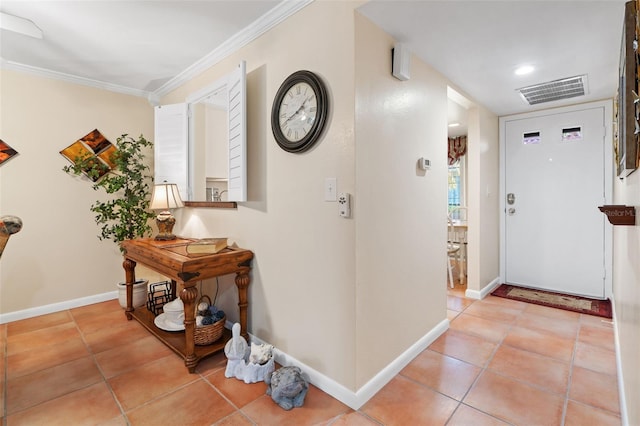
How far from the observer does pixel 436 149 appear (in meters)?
2.43

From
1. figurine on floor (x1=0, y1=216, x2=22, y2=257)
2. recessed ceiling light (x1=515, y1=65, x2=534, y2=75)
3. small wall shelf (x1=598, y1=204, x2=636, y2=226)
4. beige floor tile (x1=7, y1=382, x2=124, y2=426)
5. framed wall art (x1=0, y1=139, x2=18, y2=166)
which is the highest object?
recessed ceiling light (x1=515, y1=65, x2=534, y2=75)

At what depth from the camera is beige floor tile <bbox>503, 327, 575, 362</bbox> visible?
2.21m

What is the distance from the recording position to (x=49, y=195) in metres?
3.01

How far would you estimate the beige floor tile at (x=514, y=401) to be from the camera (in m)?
1.57

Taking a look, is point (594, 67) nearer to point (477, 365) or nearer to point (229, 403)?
point (477, 365)

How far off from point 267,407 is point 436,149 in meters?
2.12

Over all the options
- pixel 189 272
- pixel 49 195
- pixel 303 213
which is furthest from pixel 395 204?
pixel 49 195

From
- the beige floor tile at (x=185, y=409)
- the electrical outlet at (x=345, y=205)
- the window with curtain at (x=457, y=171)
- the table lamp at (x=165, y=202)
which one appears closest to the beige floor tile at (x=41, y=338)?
the table lamp at (x=165, y=202)

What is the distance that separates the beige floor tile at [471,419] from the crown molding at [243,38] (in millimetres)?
2434

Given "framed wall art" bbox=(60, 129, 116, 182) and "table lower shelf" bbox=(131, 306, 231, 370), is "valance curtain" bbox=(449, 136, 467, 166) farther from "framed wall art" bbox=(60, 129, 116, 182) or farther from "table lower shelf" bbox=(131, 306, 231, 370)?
"framed wall art" bbox=(60, 129, 116, 182)

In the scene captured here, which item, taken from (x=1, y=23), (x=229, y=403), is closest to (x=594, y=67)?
(x=229, y=403)

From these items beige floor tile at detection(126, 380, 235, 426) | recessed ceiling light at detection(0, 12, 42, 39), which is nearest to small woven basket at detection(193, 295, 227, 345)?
beige floor tile at detection(126, 380, 235, 426)

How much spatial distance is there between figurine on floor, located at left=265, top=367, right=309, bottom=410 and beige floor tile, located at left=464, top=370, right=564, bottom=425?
92cm

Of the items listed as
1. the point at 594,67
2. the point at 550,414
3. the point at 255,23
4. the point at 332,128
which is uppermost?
the point at 255,23
